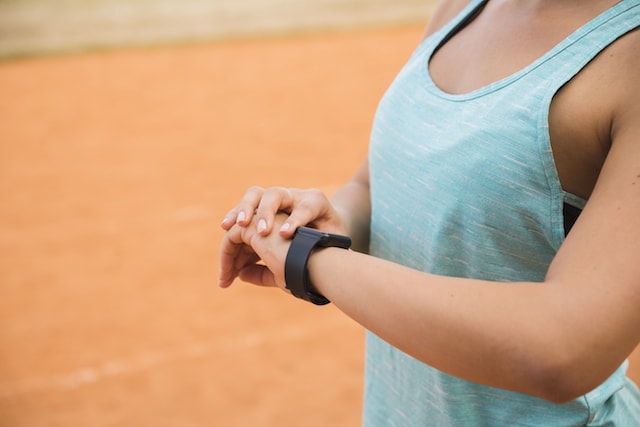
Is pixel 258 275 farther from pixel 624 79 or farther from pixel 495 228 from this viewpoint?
pixel 624 79

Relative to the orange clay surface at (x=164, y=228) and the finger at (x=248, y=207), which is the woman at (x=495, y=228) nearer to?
the finger at (x=248, y=207)

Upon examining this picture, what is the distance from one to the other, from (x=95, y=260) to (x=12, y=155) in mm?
3666

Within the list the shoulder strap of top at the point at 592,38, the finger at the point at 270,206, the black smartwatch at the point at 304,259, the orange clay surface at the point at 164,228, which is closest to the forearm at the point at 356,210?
the finger at the point at 270,206

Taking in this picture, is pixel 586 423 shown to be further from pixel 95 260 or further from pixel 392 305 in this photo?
pixel 95 260

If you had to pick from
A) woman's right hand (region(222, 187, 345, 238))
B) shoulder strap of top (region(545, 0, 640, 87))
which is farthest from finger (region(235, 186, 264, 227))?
shoulder strap of top (region(545, 0, 640, 87))

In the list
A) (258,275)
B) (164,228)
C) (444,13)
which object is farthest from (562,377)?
(164,228)

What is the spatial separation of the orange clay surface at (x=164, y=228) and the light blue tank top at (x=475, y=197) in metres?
3.24

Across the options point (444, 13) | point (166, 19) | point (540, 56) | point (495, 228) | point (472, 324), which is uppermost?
point (166, 19)

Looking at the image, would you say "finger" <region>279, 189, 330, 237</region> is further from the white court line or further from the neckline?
the white court line

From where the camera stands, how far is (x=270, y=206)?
1410mm

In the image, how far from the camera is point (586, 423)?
137 cm

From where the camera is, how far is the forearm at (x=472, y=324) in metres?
1.04

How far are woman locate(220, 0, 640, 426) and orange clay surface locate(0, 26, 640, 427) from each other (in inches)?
130

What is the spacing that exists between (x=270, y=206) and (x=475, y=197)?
37cm
